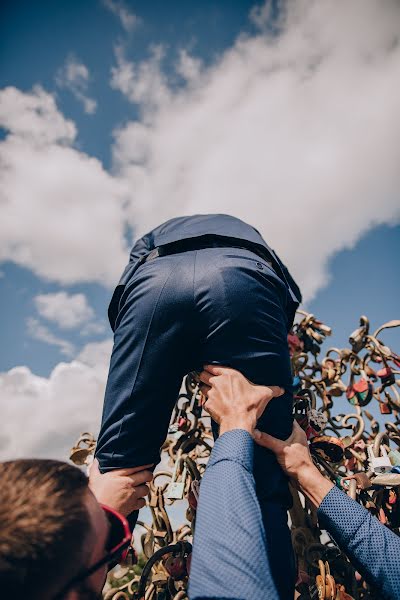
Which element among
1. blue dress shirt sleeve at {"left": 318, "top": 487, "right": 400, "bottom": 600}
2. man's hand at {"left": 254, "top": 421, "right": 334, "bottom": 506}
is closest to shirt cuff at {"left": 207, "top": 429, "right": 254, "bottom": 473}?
man's hand at {"left": 254, "top": 421, "right": 334, "bottom": 506}

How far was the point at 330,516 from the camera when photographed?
128cm

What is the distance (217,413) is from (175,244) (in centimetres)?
72

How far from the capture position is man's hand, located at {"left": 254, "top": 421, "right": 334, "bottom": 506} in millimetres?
1361

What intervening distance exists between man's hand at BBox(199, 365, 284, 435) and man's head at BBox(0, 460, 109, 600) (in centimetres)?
46

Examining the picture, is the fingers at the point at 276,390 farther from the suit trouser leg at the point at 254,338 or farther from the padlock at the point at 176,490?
the padlock at the point at 176,490

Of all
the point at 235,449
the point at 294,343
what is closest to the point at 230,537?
the point at 235,449

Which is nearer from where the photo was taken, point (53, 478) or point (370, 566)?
point (53, 478)

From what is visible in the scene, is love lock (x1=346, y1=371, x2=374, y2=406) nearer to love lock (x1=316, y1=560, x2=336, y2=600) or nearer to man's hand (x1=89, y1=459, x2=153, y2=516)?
love lock (x1=316, y1=560, x2=336, y2=600)

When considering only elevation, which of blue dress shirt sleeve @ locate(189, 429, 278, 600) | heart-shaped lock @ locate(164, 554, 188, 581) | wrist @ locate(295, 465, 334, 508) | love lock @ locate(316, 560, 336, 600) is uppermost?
wrist @ locate(295, 465, 334, 508)

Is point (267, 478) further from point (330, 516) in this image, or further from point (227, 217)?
point (227, 217)

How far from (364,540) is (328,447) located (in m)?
0.51

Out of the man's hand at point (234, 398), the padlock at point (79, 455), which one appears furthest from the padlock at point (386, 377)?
the padlock at point (79, 455)

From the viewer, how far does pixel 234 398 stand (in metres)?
1.27

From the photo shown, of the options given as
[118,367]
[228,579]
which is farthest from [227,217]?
[228,579]
